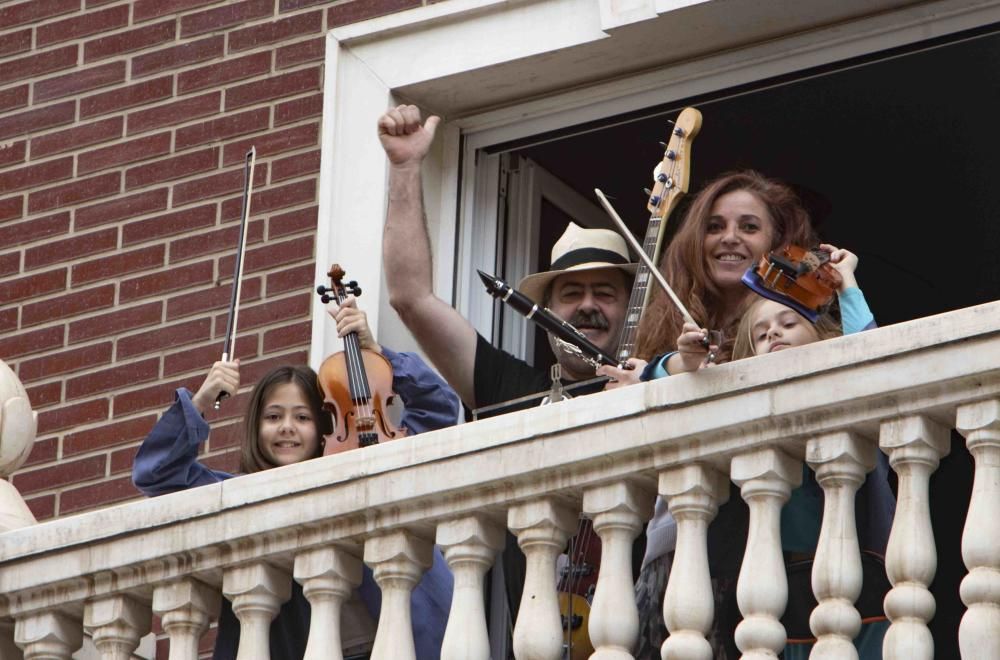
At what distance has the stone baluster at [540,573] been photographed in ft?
15.0

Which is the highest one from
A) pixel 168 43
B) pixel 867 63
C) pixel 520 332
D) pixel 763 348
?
pixel 168 43

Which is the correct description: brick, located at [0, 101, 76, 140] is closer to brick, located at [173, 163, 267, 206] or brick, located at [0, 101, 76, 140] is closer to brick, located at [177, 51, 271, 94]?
brick, located at [177, 51, 271, 94]

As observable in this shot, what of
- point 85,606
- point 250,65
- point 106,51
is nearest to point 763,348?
point 85,606

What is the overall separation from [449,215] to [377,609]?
190 cm

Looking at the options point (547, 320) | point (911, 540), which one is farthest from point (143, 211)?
point (911, 540)

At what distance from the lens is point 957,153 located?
7.91 metres

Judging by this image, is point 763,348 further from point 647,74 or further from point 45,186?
point 45,186

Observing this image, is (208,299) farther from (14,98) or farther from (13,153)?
(14,98)

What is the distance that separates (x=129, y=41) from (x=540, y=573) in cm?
315

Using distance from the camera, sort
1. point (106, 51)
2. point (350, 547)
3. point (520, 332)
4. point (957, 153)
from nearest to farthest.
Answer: point (350, 547) < point (520, 332) < point (106, 51) < point (957, 153)

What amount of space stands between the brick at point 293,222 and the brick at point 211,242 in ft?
0.11

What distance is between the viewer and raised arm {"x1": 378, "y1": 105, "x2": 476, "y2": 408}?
6.04 meters

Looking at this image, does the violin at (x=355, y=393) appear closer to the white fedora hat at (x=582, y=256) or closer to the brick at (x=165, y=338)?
the white fedora hat at (x=582, y=256)

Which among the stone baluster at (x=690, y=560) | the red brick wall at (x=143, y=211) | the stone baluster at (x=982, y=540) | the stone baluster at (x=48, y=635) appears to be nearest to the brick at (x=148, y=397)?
the red brick wall at (x=143, y=211)
